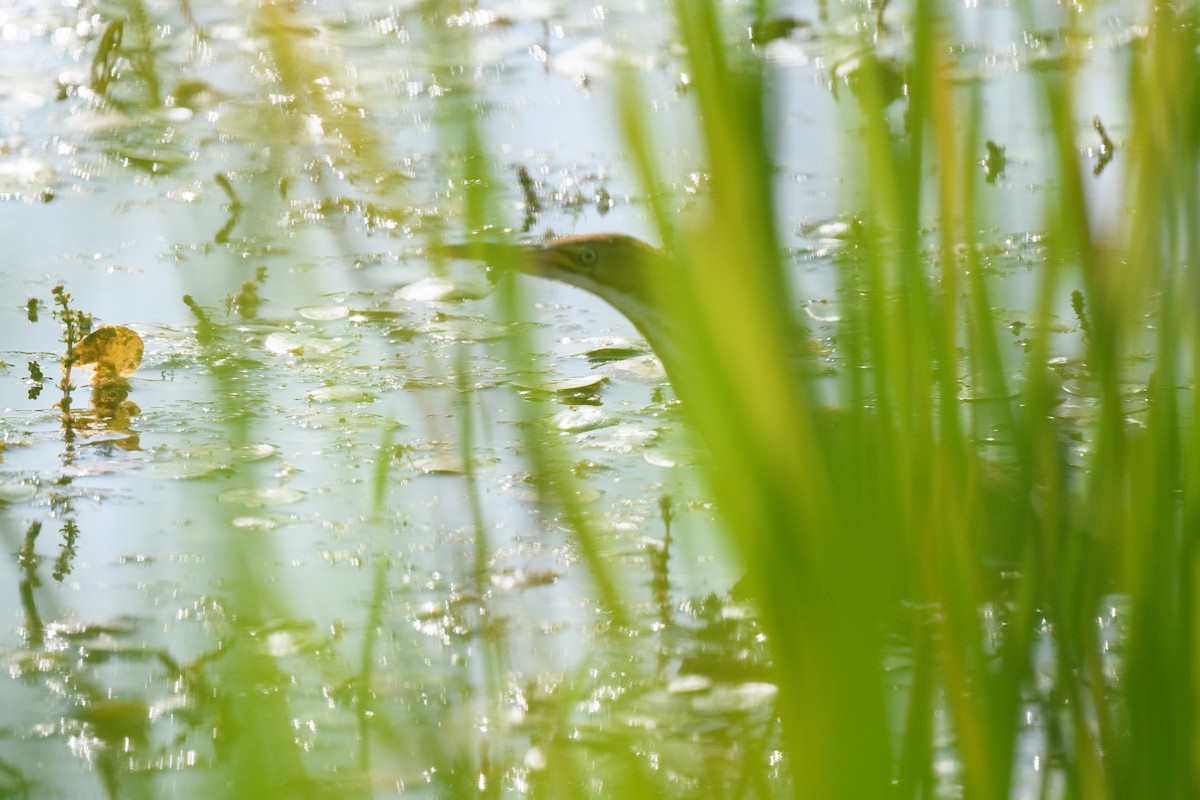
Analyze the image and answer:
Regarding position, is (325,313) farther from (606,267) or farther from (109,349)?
(606,267)

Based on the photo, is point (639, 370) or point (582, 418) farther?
point (639, 370)

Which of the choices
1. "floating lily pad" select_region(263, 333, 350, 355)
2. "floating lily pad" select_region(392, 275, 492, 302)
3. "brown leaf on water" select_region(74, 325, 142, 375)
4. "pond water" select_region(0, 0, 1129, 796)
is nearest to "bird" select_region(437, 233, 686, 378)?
"pond water" select_region(0, 0, 1129, 796)

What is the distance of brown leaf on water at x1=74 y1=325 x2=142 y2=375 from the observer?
3354 mm

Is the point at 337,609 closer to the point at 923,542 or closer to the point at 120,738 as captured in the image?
the point at 120,738

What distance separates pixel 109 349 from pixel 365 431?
2.20ft

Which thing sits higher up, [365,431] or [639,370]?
[639,370]

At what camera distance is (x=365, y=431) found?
127 inches

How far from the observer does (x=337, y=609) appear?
7.83 ft

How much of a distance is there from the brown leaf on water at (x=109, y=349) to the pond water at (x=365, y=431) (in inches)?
4.3

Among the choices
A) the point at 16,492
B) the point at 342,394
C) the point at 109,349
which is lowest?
the point at 16,492

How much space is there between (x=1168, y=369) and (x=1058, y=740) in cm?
28

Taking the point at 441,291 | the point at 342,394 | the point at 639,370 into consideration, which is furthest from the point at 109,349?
the point at 639,370

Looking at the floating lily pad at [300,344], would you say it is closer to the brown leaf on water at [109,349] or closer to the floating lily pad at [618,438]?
the brown leaf on water at [109,349]

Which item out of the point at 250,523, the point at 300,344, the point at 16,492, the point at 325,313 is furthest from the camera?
the point at 325,313
